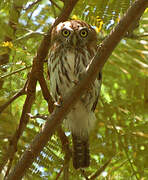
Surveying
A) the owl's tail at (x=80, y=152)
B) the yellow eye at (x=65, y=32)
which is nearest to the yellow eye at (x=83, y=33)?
the yellow eye at (x=65, y=32)

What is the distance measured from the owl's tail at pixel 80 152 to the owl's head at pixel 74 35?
743 millimetres

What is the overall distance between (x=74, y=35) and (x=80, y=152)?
2.99ft

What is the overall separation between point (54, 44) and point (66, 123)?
0.67 metres

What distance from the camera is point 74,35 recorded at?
264 cm

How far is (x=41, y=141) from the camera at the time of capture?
179cm

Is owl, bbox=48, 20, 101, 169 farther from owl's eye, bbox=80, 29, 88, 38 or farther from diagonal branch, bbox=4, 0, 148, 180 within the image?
diagonal branch, bbox=4, 0, 148, 180

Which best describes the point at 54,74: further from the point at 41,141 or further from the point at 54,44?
the point at 41,141

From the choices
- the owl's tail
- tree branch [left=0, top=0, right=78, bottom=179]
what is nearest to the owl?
the owl's tail

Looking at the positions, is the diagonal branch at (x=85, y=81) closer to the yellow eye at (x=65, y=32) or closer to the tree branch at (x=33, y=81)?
the tree branch at (x=33, y=81)

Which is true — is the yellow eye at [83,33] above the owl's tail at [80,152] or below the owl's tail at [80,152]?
above

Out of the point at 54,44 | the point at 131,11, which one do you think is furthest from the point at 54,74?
the point at 131,11

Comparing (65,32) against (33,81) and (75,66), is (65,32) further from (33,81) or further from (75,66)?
(33,81)

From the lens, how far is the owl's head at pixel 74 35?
2627 mm

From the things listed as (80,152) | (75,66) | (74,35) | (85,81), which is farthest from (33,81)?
(85,81)
